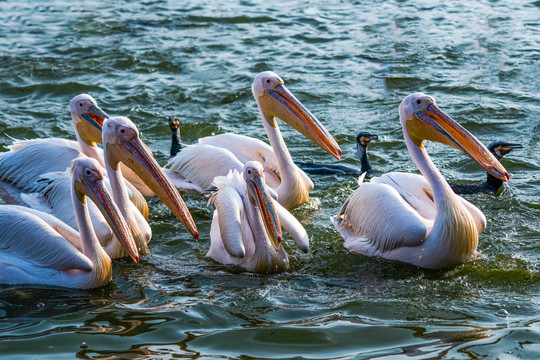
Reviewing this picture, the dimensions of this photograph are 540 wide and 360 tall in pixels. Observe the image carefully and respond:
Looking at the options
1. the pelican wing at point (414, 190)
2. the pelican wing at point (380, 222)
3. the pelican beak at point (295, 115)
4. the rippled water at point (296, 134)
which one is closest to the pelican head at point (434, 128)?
the pelican wing at point (414, 190)

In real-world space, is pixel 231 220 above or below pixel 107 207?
below

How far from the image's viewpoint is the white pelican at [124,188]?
461 cm

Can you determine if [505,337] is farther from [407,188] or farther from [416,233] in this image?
[407,188]

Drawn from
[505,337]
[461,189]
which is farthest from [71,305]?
[461,189]

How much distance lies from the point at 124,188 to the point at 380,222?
1606mm

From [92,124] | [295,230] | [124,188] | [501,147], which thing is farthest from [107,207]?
[501,147]

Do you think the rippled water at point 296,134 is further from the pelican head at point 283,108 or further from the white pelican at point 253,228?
the pelican head at point 283,108

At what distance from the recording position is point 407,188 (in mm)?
5047

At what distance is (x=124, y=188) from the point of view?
4875 millimetres

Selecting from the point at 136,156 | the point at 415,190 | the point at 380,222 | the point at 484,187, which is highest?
the point at 136,156

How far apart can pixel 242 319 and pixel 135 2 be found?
9.48m

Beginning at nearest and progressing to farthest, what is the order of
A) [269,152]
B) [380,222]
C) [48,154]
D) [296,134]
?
[380,222]
[48,154]
[269,152]
[296,134]

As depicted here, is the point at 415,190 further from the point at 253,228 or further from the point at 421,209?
the point at 253,228

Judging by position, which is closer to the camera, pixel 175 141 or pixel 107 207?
pixel 107 207
